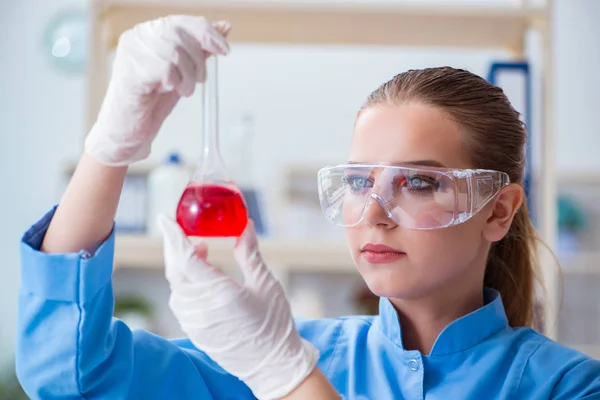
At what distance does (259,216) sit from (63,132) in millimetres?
2393

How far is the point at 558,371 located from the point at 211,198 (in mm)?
625

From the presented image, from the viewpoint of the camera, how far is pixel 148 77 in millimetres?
870

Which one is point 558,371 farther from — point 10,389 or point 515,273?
point 10,389

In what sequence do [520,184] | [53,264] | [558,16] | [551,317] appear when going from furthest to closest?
1. [558,16]
2. [551,317]
3. [520,184]
4. [53,264]

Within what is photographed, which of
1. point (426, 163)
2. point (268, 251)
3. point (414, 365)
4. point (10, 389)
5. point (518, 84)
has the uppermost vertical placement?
point (518, 84)

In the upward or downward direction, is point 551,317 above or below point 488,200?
below

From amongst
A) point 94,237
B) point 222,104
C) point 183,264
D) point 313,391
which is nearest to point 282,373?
point 313,391

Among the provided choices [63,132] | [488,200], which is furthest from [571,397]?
[63,132]

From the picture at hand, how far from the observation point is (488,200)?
124cm

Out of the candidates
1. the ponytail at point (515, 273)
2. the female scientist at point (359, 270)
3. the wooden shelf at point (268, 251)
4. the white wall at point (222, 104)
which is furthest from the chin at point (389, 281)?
the white wall at point (222, 104)

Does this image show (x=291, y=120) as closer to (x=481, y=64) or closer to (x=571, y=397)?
(x=481, y=64)

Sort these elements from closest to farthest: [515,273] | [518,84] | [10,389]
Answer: [515,273]
[518,84]
[10,389]

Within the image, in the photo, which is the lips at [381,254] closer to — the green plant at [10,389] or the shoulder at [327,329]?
the shoulder at [327,329]

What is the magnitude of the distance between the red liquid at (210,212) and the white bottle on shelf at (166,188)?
3.83ft
